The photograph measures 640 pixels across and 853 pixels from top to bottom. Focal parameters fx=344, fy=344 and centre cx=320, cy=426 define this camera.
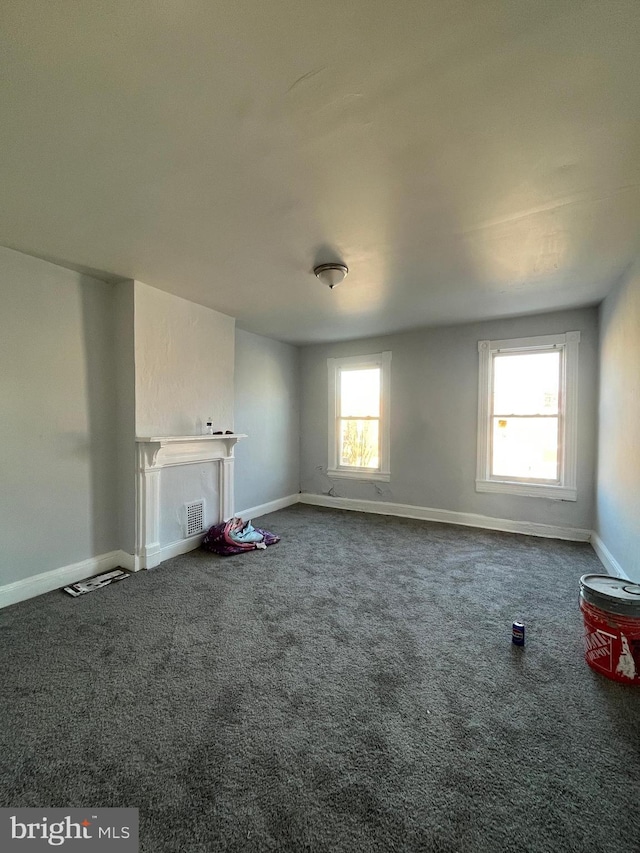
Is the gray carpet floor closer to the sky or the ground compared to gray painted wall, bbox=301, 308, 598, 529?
closer to the ground

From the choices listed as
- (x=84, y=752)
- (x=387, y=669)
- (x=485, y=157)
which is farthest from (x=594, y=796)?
(x=485, y=157)

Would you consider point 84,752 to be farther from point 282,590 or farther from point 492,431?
point 492,431

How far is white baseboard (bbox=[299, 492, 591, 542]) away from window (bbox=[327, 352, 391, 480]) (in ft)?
1.34

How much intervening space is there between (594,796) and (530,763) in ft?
0.62

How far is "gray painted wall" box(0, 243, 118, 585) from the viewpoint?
244cm

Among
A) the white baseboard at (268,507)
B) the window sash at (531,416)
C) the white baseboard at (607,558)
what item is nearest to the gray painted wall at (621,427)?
the white baseboard at (607,558)

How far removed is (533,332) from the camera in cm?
393

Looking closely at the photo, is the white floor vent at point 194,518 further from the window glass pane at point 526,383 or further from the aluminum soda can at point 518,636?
the window glass pane at point 526,383

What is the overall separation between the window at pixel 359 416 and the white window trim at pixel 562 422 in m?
1.21

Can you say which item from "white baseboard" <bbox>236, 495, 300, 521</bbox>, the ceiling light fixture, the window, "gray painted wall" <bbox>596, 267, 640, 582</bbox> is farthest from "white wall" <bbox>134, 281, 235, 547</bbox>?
"gray painted wall" <bbox>596, 267, 640, 582</bbox>

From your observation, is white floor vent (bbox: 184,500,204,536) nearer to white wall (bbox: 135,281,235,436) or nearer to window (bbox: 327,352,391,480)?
white wall (bbox: 135,281,235,436)

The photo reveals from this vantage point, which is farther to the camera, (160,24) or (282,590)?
(282,590)

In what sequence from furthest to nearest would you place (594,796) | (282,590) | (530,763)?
(282,590), (530,763), (594,796)

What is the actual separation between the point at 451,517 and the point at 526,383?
1868 mm
